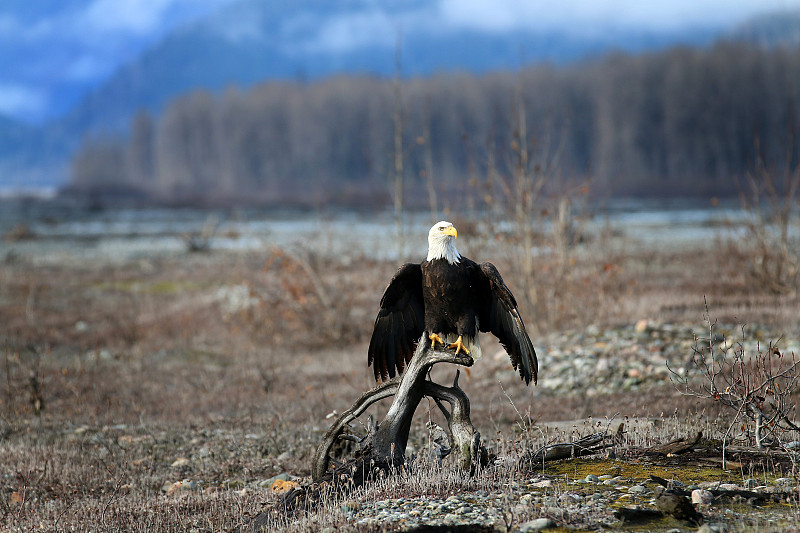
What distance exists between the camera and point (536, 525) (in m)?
4.80

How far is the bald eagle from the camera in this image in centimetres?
575

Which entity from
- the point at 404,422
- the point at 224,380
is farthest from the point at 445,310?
the point at 224,380

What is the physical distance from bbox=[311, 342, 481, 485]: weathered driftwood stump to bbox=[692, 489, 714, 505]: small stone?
1.68 meters

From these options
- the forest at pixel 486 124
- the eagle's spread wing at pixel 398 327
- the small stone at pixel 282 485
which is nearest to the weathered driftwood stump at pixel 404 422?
the eagle's spread wing at pixel 398 327

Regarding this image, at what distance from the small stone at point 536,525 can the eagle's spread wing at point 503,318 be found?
3.89 feet

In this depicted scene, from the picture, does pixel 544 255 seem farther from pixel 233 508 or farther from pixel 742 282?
pixel 233 508

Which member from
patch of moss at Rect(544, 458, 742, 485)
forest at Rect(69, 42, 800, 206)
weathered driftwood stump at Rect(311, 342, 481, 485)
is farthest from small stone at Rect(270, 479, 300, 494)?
forest at Rect(69, 42, 800, 206)

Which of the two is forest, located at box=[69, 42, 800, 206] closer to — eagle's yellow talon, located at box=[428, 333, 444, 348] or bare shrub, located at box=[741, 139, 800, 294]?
bare shrub, located at box=[741, 139, 800, 294]

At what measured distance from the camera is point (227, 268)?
28.2 meters

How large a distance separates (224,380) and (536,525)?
9423 millimetres

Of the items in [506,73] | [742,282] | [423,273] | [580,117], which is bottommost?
[742,282]

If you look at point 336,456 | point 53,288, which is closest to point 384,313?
point 336,456

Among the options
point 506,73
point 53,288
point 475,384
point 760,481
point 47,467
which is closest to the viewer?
point 760,481

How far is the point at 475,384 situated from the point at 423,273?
6.59 meters
